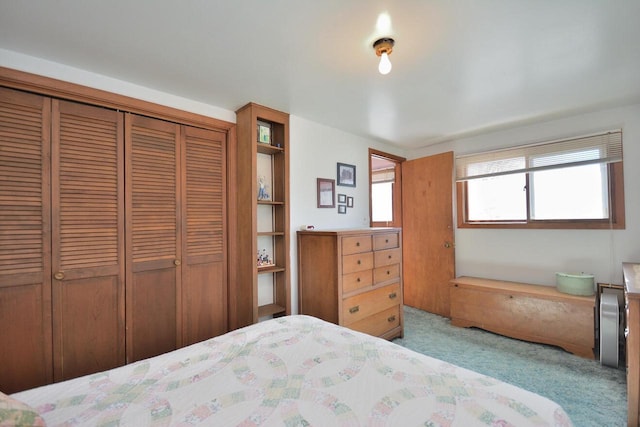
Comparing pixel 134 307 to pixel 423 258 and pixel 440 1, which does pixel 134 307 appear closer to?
pixel 440 1

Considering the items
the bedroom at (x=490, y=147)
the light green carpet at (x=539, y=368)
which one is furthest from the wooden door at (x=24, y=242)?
the light green carpet at (x=539, y=368)

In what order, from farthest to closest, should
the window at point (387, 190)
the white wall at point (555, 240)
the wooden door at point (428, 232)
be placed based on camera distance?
the window at point (387, 190) < the wooden door at point (428, 232) < the white wall at point (555, 240)

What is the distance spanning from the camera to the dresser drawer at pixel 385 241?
275 cm

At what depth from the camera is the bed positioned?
85cm

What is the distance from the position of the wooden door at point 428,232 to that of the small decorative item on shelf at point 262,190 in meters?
2.20

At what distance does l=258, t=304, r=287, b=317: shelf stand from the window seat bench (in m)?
2.06

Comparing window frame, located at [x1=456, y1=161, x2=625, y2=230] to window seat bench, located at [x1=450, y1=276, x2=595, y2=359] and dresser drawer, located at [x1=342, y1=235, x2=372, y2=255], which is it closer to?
window seat bench, located at [x1=450, y1=276, x2=595, y2=359]

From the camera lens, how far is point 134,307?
202 centimetres

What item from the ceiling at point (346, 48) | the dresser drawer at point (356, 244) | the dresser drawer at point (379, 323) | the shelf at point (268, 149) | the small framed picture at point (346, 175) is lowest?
the dresser drawer at point (379, 323)

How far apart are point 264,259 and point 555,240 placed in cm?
308

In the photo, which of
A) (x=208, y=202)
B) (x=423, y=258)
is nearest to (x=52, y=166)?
(x=208, y=202)

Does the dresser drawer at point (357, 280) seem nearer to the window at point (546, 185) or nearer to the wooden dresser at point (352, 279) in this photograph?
the wooden dresser at point (352, 279)

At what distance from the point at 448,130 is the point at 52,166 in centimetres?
359

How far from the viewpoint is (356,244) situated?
2533 millimetres
